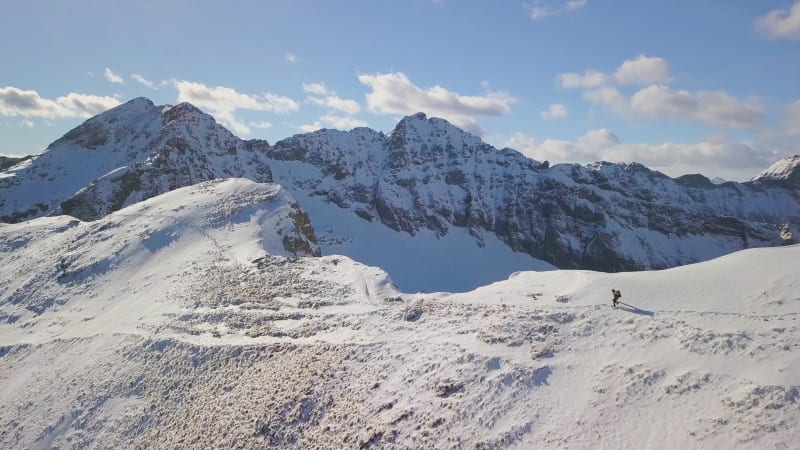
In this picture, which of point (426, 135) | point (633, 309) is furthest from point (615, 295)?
point (426, 135)

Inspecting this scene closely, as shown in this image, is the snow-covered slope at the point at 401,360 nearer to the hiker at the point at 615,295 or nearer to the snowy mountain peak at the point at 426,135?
the hiker at the point at 615,295

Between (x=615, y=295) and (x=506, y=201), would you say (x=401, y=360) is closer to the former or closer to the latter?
(x=615, y=295)

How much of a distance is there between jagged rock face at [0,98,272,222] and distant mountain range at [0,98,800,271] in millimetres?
344

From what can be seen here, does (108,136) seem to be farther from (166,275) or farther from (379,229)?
(166,275)

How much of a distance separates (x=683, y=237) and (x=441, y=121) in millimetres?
95047

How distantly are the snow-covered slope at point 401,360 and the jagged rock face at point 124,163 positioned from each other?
51.7 meters

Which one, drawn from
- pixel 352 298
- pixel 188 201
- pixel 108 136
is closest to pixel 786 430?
pixel 352 298

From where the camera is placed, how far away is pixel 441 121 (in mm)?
194250

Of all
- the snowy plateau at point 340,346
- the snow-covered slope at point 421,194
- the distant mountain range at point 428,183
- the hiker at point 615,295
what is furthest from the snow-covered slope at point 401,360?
the distant mountain range at point 428,183

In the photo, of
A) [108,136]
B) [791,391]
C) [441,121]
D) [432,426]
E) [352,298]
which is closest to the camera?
[791,391]

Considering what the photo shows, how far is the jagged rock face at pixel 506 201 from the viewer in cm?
14938

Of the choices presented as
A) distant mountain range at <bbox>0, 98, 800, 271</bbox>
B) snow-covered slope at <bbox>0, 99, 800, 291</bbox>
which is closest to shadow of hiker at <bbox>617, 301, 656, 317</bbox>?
snow-covered slope at <bbox>0, 99, 800, 291</bbox>

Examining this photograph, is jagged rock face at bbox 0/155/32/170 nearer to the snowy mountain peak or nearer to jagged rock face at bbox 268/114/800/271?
jagged rock face at bbox 268/114/800/271

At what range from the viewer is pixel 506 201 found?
171875 millimetres
